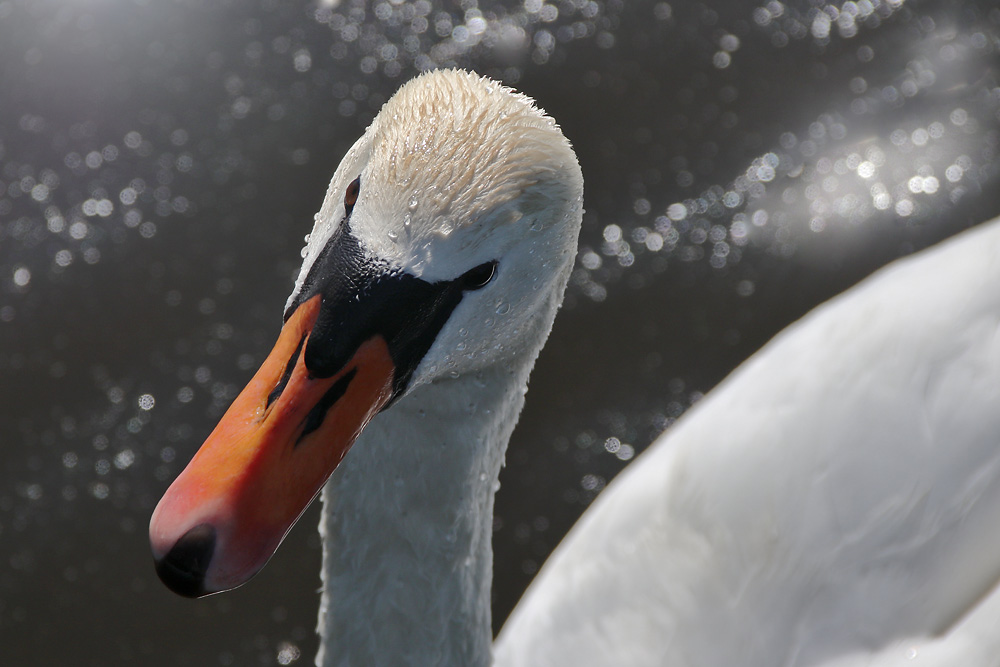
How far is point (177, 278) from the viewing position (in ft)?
11.4

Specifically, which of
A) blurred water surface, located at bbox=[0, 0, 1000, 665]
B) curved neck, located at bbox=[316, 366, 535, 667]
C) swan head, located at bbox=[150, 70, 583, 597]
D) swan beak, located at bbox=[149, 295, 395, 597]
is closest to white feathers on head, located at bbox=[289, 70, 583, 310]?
swan head, located at bbox=[150, 70, 583, 597]

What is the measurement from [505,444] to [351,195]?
59 cm

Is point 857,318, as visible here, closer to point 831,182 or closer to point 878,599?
point 878,599

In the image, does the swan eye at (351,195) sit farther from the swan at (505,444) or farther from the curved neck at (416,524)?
the curved neck at (416,524)

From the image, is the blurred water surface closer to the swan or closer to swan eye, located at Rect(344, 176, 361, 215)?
the swan

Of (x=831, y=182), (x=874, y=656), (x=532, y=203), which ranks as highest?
(x=532, y=203)

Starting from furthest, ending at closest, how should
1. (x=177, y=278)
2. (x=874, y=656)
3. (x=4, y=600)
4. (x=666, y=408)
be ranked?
(x=177, y=278) < (x=666, y=408) < (x=4, y=600) < (x=874, y=656)

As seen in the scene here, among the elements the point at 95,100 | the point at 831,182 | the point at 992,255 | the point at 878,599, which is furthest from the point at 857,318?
the point at 95,100

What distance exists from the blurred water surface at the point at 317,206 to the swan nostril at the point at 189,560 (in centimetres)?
162

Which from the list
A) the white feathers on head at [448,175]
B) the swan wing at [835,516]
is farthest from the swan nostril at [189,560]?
the swan wing at [835,516]

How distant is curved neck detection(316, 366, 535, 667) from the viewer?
5.30ft

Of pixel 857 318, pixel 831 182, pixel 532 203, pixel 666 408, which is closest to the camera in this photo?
pixel 532 203

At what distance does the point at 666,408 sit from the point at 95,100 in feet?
8.10

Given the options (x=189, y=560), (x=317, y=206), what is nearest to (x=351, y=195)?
(x=189, y=560)
